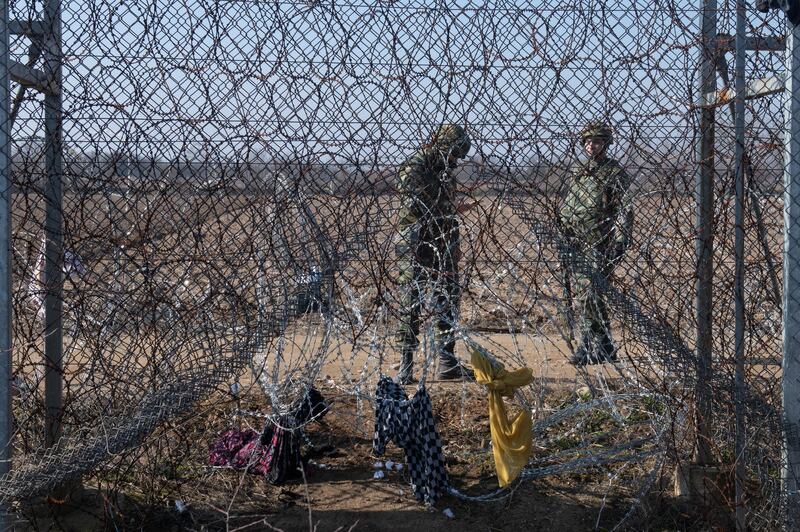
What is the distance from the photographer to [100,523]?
12.3 ft

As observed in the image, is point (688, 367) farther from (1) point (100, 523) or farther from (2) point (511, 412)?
(1) point (100, 523)

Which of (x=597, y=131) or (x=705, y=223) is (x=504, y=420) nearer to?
(x=705, y=223)

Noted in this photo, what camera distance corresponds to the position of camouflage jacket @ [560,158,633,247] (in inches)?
147

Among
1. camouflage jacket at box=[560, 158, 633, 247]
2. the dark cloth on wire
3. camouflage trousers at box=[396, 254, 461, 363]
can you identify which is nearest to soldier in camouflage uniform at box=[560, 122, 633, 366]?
camouflage jacket at box=[560, 158, 633, 247]

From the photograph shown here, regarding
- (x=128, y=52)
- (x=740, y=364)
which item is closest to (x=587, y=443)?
(x=740, y=364)

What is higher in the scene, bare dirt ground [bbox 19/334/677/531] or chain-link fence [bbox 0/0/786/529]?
→ chain-link fence [bbox 0/0/786/529]

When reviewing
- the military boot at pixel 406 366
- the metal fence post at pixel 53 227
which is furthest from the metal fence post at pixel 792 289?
the metal fence post at pixel 53 227

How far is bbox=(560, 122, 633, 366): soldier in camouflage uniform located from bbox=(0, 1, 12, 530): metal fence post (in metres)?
2.31

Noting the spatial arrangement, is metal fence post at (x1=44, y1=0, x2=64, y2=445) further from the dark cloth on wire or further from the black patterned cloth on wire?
the black patterned cloth on wire

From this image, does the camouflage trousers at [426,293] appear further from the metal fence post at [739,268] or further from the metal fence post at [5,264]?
the metal fence post at [5,264]

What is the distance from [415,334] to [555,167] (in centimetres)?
125

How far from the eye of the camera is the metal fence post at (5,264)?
325 cm

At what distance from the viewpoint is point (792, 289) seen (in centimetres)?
344

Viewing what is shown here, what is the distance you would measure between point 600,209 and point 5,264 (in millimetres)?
2579
